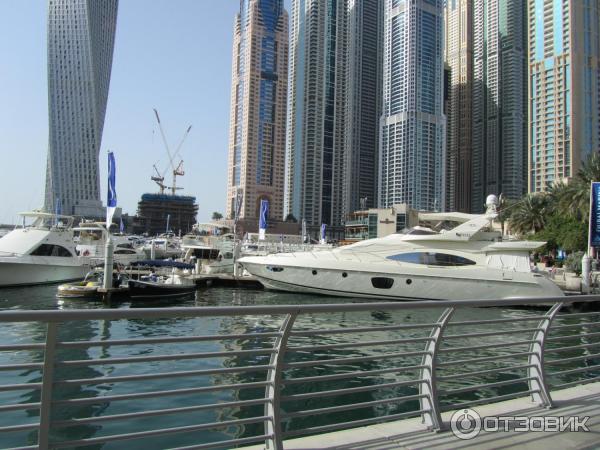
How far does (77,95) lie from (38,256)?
14715 centimetres

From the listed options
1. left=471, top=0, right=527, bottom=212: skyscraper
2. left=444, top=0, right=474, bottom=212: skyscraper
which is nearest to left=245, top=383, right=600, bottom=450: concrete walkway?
left=471, top=0, right=527, bottom=212: skyscraper

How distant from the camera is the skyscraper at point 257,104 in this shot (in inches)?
6668

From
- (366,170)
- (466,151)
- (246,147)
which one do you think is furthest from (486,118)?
(246,147)

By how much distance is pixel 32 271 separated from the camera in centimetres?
2853

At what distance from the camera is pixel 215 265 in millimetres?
36562

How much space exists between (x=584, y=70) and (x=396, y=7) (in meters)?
65.1

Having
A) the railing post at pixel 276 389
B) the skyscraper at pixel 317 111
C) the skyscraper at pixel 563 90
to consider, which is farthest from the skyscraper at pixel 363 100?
the railing post at pixel 276 389

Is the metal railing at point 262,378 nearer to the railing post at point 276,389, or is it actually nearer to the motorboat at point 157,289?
the railing post at point 276,389

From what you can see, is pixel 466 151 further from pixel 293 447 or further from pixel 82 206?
pixel 293 447

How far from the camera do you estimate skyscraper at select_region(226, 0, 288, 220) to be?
16938 cm

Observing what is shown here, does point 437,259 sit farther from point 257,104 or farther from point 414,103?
point 257,104

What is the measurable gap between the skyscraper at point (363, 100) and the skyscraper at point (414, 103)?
702 inches

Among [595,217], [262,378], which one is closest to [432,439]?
[262,378]

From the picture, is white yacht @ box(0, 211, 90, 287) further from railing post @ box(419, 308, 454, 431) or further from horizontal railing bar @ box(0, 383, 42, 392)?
railing post @ box(419, 308, 454, 431)
